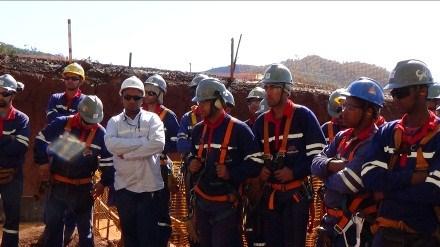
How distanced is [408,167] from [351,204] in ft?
2.49

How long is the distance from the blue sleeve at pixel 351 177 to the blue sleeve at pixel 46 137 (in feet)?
12.5

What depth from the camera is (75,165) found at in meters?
6.79

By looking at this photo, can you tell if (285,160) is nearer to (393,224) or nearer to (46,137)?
(393,224)

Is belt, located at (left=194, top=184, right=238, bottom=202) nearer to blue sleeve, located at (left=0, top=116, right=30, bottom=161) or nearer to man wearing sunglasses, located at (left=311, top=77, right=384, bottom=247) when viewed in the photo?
man wearing sunglasses, located at (left=311, top=77, right=384, bottom=247)

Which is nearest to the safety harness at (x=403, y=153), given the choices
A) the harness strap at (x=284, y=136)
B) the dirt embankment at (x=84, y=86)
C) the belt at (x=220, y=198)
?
the harness strap at (x=284, y=136)

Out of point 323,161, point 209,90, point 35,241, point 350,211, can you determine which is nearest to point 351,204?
point 350,211

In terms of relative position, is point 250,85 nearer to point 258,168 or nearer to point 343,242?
point 258,168

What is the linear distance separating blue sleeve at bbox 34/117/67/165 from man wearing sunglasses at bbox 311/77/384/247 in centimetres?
348

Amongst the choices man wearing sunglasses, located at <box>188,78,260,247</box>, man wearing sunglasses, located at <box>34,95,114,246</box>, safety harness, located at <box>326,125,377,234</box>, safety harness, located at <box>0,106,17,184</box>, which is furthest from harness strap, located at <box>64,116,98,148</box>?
safety harness, located at <box>326,125,377,234</box>

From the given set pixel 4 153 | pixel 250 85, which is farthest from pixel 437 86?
pixel 250 85

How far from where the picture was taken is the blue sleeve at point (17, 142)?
23.5 feet

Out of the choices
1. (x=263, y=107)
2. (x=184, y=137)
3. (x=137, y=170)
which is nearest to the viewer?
(x=137, y=170)

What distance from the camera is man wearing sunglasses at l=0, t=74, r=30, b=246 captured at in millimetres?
7219

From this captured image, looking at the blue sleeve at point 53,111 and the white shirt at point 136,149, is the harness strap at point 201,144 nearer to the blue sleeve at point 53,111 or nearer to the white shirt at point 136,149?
the white shirt at point 136,149
